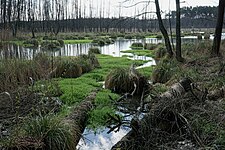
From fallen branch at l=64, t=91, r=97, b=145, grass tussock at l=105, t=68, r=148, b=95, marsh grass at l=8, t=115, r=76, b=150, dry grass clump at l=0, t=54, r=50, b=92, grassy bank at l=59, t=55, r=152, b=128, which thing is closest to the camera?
marsh grass at l=8, t=115, r=76, b=150

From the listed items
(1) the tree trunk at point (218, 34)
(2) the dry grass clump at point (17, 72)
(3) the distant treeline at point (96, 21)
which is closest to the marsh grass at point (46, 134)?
(2) the dry grass clump at point (17, 72)

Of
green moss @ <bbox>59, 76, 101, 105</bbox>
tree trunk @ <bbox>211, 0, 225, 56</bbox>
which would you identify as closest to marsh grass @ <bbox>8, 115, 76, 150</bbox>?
green moss @ <bbox>59, 76, 101, 105</bbox>

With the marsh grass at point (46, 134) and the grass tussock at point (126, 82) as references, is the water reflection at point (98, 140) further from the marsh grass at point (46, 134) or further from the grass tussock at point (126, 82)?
the grass tussock at point (126, 82)

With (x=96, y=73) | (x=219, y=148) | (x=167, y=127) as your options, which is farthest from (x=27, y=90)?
(x=96, y=73)

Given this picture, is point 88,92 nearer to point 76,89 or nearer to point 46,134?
point 76,89

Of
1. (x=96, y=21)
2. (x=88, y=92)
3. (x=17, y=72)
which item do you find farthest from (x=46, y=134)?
(x=96, y=21)

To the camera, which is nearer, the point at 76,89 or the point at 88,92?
the point at 88,92

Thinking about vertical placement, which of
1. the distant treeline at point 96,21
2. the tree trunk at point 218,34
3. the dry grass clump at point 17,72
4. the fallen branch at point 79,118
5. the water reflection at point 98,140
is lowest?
the water reflection at point 98,140

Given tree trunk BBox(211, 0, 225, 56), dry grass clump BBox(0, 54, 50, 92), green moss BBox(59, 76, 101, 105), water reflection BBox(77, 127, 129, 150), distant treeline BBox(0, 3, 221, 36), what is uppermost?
distant treeline BBox(0, 3, 221, 36)

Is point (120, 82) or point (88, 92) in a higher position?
point (120, 82)

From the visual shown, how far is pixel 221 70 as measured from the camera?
8922 millimetres

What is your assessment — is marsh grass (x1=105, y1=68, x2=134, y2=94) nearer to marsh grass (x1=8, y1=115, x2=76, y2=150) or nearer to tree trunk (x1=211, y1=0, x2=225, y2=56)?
marsh grass (x1=8, y1=115, x2=76, y2=150)

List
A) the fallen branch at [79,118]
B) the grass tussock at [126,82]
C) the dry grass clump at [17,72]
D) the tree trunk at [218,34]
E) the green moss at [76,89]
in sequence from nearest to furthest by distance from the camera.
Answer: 1. the fallen branch at [79,118]
2. the dry grass clump at [17,72]
3. the green moss at [76,89]
4. the grass tussock at [126,82]
5. the tree trunk at [218,34]

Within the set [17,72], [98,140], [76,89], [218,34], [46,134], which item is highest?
[218,34]
